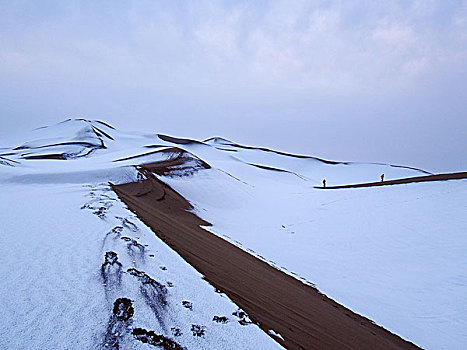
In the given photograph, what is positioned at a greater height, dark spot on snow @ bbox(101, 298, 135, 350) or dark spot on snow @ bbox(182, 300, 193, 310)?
dark spot on snow @ bbox(101, 298, 135, 350)

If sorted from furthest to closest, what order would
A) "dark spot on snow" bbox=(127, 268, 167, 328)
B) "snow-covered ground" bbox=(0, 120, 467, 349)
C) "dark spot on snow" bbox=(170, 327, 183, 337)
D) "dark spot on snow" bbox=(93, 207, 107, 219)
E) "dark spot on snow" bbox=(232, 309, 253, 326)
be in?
"dark spot on snow" bbox=(93, 207, 107, 219)
"dark spot on snow" bbox=(232, 309, 253, 326)
"dark spot on snow" bbox=(127, 268, 167, 328)
"snow-covered ground" bbox=(0, 120, 467, 349)
"dark spot on snow" bbox=(170, 327, 183, 337)

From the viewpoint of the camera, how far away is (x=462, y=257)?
7.21 metres

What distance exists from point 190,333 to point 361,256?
7.30 m

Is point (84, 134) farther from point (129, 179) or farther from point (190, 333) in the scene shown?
point (190, 333)

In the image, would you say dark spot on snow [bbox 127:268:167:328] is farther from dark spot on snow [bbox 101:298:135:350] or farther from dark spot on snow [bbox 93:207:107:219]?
dark spot on snow [bbox 93:207:107:219]

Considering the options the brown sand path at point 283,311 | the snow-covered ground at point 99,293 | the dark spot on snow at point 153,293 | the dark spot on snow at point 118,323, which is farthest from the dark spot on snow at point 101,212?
the dark spot on snow at point 118,323

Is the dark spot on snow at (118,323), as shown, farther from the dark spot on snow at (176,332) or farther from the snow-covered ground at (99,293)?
the dark spot on snow at (176,332)

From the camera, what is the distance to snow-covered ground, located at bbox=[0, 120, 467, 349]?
→ 2285 millimetres

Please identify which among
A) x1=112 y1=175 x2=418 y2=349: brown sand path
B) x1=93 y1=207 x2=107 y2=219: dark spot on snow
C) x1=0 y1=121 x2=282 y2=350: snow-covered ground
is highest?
x1=0 y1=121 x2=282 y2=350: snow-covered ground

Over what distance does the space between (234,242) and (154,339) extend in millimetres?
6041

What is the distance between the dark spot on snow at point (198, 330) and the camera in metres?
2.23

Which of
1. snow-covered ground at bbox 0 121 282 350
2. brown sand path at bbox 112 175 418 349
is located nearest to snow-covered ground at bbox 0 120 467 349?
snow-covered ground at bbox 0 121 282 350

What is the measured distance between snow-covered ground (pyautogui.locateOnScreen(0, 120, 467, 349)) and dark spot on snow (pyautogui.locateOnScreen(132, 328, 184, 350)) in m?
0.07

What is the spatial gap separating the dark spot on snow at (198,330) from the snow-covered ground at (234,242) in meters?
0.02
